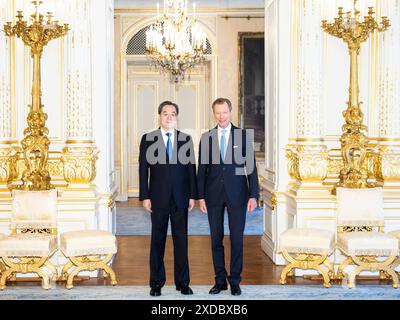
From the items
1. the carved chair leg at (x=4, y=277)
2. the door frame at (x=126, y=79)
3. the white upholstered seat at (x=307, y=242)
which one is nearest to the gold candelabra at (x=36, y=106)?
the carved chair leg at (x=4, y=277)

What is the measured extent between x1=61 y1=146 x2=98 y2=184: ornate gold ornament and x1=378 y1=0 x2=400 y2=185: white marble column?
126 inches

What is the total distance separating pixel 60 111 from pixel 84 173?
2.77 feet

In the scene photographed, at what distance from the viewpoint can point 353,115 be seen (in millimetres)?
6777

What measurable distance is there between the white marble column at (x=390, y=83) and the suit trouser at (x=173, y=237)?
9.09 ft

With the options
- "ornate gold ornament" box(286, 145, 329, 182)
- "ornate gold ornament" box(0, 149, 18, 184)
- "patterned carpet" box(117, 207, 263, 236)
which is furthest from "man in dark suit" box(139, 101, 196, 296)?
"patterned carpet" box(117, 207, 263, 236)

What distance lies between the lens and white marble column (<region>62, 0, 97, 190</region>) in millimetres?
6895

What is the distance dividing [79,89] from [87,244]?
186cm

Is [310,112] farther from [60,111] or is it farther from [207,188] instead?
[60,111]

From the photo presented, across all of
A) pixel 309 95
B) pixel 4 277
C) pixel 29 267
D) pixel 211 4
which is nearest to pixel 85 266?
pixel 29 267

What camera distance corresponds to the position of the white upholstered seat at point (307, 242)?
235 inches

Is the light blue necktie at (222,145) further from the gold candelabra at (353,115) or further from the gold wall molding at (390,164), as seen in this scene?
the gold wall molding at (390,164)

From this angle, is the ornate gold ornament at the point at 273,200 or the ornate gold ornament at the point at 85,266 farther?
the ornate gold ornament at the point at 273,200

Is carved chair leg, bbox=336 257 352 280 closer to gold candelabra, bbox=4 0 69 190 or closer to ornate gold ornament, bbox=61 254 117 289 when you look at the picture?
ornate gold ornament, bbox=61 254 117 289

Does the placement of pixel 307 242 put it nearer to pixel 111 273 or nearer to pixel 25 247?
pixel 111 273
